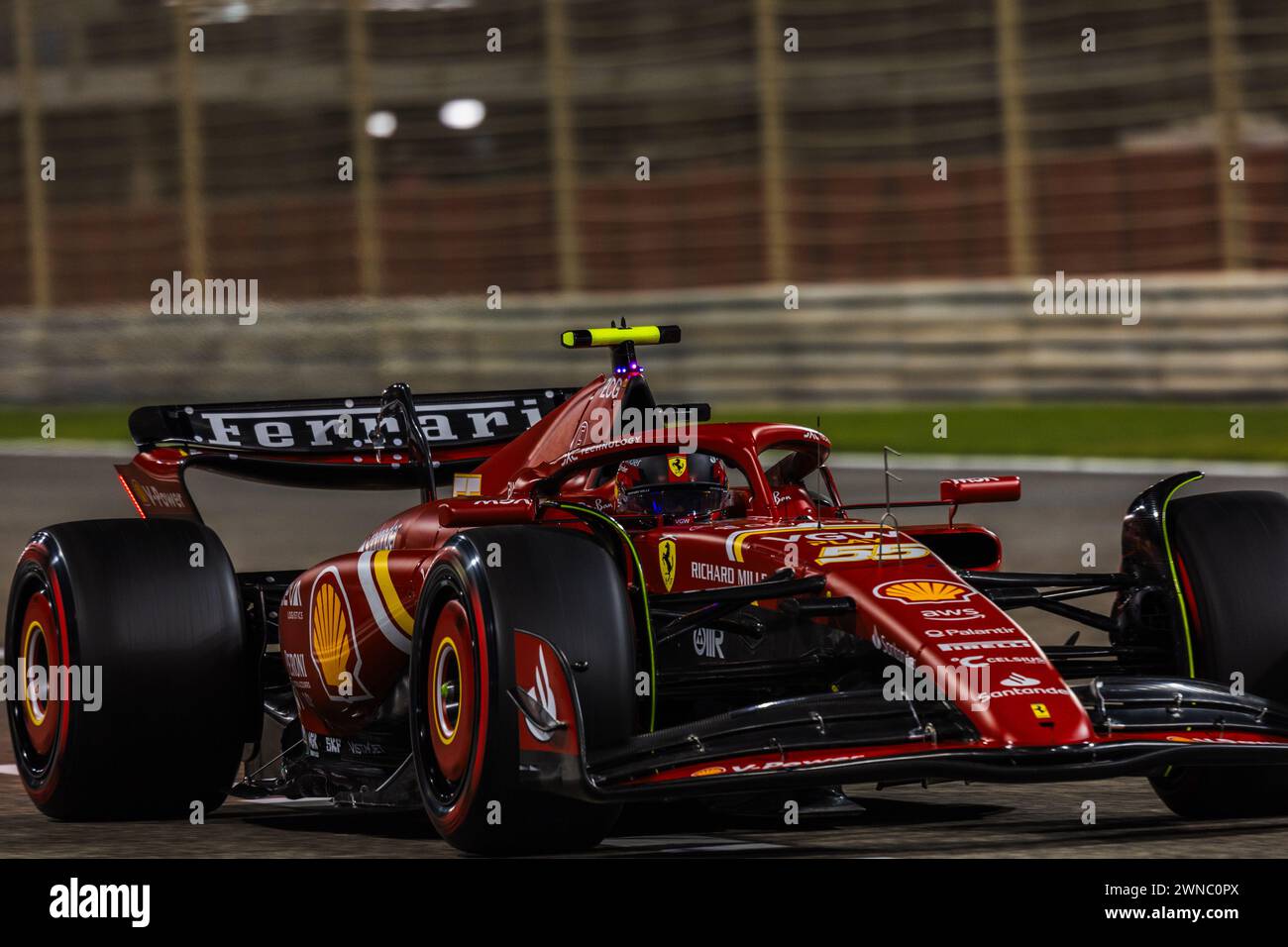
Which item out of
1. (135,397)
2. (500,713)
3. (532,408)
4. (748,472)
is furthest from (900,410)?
(500,713)

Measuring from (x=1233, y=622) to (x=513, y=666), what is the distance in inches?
87.2

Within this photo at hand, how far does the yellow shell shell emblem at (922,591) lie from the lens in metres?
6.65

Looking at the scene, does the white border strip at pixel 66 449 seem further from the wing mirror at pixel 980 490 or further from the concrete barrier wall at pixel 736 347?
the wing mirror at pixel 980 490

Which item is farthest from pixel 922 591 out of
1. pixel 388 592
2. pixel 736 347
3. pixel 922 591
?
pixel 736 347

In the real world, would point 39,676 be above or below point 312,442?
below

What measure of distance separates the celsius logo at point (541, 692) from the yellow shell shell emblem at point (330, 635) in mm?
1416

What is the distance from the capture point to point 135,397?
83.9 ft

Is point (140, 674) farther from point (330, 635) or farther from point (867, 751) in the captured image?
point (867, 751)

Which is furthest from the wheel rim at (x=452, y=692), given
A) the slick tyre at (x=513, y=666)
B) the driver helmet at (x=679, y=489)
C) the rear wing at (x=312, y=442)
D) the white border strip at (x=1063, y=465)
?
the white border strip at (x=1063, y=465)

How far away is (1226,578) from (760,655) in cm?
138

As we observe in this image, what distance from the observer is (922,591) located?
22.0ft

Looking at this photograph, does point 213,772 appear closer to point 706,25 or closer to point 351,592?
point 351,592

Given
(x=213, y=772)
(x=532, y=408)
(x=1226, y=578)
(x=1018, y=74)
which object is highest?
(x=1018, y=74)
